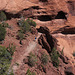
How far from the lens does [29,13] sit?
20219mm

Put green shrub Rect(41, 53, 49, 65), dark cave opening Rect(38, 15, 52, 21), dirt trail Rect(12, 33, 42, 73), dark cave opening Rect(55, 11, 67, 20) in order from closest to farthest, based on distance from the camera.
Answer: dirt trail Rect(12, 33, 42, 73), green shrub Rect(41, 53, 49, 65), dark cave opening Rect(38, 15, 52, 21), dark cave opening Rect(55, 11, 67, 20)

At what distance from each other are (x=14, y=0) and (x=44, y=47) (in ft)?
31.8

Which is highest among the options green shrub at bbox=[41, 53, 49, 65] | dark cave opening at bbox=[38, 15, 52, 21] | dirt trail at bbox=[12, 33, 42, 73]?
dark cave opening at bbox=[38, 15, 52, 21]

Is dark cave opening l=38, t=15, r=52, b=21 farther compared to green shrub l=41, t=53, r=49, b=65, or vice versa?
dark cave opening l=38, t=15, r=52, b=21

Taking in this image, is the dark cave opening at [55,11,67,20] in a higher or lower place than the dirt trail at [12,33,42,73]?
higher

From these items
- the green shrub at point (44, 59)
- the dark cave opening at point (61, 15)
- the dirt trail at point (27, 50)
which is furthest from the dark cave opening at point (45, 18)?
the green shrub at point (44, 59)

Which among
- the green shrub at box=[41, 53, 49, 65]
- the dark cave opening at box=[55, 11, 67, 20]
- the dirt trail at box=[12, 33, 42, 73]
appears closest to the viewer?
the dirt trail at box=[12, 33, 42, 73]

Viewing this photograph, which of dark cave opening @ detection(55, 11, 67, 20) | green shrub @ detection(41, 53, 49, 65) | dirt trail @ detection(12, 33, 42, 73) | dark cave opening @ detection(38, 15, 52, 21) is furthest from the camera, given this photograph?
dark cave opening @ detection(55, 11, 67, 20)

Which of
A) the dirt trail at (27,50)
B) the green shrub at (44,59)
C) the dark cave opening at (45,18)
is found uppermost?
the dark cave opening at (45,18)

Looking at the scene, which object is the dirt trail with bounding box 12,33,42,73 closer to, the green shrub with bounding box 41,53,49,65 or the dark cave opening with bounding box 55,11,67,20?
the green shrub with bounding box 41,53,49,65

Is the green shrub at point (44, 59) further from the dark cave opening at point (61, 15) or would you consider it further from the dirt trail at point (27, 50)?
the dark cave opening at point (61, 15)

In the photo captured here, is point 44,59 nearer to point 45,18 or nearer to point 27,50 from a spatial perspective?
point 27,50

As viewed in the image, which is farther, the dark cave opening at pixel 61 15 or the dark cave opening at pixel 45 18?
the dark cave opening at pixel 61 15

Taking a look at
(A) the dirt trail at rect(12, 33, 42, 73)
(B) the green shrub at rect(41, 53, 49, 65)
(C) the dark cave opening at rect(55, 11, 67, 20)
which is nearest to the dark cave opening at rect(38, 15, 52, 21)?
(C) the dark cave opening at rect(55, 11, 67, 20)
